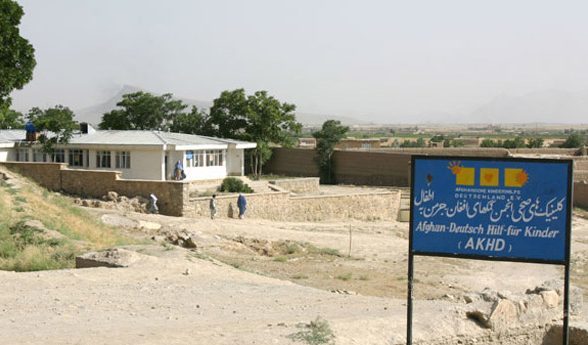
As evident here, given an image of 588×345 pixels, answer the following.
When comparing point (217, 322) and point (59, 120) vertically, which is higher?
point (59, 120)

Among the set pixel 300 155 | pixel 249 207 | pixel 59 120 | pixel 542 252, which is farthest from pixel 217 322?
pixel 300 155

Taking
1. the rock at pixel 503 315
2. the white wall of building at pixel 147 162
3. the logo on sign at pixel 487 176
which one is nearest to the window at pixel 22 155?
the white wall of building at pixel 147 162

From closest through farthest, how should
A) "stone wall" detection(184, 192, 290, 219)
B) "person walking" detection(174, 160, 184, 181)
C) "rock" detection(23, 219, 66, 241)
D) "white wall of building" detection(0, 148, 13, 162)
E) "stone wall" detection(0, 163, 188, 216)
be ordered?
"rock" detection(23, 219, 66, 241) → "stone wall" detection(0, 163, 188, 216) → "stone wall" detection(184, 192, 290, 219) → "person walking" detection(174, 160, 184, 181) → "white wall of building" detection(0, 148, 13, 162)

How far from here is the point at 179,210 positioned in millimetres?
31391

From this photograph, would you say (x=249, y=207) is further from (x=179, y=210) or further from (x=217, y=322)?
(x=217, y=322)

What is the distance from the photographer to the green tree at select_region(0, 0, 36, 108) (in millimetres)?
33656

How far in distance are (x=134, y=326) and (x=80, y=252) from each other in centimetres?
640

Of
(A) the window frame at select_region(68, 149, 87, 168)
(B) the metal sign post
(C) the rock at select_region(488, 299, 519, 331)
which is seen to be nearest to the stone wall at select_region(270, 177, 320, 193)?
(A) the window frame at select_region(68, 149, 87, 168)

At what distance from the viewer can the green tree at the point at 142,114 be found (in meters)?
59.1

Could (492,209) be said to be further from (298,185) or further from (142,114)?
(142,114)

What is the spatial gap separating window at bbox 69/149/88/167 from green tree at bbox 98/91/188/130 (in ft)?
61.4

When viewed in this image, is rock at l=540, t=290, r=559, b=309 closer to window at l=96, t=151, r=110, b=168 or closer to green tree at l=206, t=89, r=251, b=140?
window at l=96, t=151, r=110, b=168

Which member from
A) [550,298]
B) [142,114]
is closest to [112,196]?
[550,298]

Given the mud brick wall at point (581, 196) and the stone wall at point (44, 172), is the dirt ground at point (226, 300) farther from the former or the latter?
the mud brick wall at point (581, 196)
